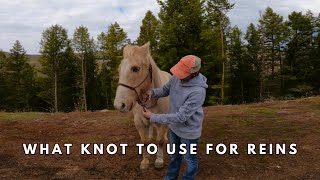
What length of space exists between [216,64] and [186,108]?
32.7 m

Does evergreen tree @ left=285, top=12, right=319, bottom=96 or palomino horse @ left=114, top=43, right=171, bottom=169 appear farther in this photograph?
evergreen tree @ left=285, top=12, right=319, bottom=96

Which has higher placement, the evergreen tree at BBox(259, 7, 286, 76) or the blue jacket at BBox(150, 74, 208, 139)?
the evergreen tree at BBox(259, 7, 286, 76)

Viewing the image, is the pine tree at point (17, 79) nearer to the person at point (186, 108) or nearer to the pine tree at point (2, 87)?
the pine tree at point (2, 87)

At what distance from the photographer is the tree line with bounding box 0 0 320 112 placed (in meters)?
41.4

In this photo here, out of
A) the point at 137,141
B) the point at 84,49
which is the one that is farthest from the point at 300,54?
the point at 137,141

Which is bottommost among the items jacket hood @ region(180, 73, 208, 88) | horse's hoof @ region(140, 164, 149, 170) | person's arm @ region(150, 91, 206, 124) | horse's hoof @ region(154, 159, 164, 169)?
horse's hoof @ region(140, 164, 149, 170)

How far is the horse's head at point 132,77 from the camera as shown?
5.00 meters

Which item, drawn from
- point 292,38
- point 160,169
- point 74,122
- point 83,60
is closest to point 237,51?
point 292,38

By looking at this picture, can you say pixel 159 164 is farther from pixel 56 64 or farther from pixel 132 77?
pixel 56 64

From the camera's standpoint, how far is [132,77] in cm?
518

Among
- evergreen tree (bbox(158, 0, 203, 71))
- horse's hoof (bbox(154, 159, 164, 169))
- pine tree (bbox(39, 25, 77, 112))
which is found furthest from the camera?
pine tree (bbox(39, 25, 77, 112))

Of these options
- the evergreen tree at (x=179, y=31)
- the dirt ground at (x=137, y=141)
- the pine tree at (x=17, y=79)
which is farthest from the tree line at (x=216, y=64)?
the dirt ground at (x=137, y=141)

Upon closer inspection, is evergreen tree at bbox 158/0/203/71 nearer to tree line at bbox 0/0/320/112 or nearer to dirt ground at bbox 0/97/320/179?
tree line at bbox 0/0/320/112

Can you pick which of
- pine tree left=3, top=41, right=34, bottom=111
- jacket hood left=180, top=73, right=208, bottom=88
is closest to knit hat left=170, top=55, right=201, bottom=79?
jacket hood left=180, top=73, right=208, bottom=88
